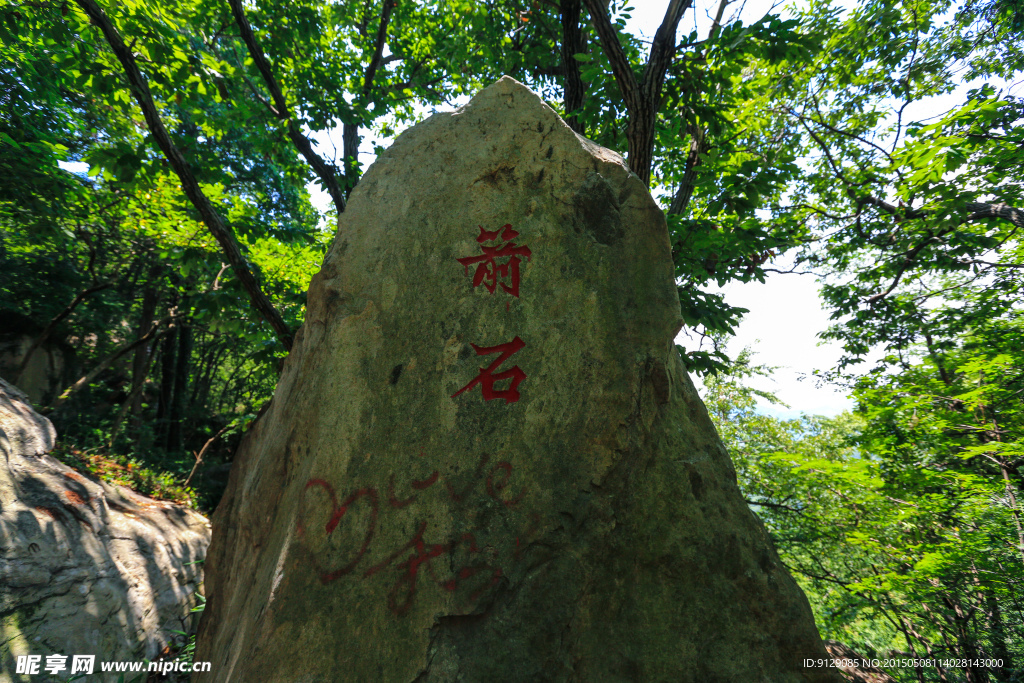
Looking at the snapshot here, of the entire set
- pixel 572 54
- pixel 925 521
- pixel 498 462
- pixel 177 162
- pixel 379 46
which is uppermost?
pixel 379 46

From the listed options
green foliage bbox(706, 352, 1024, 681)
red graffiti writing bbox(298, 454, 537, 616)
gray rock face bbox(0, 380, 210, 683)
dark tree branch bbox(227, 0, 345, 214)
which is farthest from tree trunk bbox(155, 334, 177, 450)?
green foliage bbox(706, 352, 1024, 681)

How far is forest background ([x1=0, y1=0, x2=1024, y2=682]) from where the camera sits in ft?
13.2

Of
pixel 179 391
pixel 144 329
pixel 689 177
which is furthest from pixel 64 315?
pixel 689 177

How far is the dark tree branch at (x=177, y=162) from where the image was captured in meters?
3.71

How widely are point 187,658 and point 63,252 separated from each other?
7612 mm

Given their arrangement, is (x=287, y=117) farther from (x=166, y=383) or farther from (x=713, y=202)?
(x=166, y=383)

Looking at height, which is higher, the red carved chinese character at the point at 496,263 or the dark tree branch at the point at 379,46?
the dark tree branch at the point at 379,46

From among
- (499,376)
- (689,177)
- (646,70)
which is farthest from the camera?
(689,177)

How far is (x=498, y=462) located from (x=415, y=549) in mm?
547

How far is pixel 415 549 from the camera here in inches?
91.1

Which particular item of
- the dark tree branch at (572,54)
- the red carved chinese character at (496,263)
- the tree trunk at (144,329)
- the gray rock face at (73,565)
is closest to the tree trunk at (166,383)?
the tree trunk at (144,329)

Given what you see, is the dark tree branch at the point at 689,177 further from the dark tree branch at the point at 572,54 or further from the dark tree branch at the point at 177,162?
the dark tree branch at the point at 177,162

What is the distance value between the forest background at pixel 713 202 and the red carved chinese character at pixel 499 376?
2.39 metres

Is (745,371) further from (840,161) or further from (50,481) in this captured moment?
(50,481)
